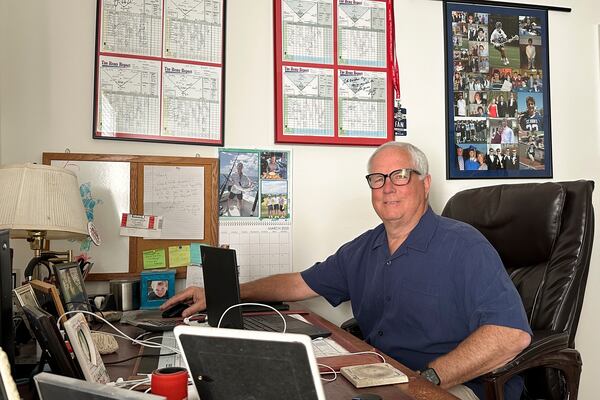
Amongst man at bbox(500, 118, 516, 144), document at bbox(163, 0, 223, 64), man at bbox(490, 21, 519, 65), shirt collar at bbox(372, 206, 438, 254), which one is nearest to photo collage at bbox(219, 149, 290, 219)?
document at bbox(163, 0, 223, 64)

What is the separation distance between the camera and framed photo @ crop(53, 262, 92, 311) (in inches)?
58.6

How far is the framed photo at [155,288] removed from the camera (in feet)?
6.61

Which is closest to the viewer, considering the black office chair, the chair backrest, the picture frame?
the picture frame

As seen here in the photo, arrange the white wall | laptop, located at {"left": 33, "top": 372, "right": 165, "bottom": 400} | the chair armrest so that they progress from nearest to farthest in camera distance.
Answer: laptop, located at {"left": 33, "top": 372, "right": 165, "bottom": 400} < the chair armrest < the white wall

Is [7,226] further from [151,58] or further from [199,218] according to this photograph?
[151,58]

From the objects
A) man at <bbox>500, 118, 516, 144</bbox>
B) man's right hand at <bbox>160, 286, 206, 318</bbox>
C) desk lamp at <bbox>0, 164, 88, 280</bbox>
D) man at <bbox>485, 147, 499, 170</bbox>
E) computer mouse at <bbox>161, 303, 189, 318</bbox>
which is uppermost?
man at <bbox>500, 118, 516, 144</bbox>

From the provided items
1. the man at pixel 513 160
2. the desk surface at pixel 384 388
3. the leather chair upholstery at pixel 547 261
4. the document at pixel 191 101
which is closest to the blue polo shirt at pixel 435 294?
the leather chair upholstery at pixel 547 261

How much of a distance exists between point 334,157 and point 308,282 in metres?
0.69

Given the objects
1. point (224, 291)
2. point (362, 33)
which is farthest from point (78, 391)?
point (362, 33)

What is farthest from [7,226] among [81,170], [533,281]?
[533,281]

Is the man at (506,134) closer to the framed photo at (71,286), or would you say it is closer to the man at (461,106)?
the man at (461,106)

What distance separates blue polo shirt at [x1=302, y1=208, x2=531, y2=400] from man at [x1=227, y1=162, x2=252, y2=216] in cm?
77

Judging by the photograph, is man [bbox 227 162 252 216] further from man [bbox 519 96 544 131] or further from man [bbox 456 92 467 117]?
man [bbox 519 96 544 131]

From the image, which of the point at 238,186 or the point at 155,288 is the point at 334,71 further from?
the point at 155,288
